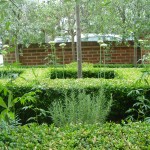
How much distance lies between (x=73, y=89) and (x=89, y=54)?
4.33 metres

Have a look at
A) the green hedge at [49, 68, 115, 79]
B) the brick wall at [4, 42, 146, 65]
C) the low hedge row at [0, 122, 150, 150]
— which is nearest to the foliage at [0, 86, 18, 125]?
the low hedge row at [0, 122, 150, 150]

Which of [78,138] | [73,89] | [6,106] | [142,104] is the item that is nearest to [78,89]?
[73,89]

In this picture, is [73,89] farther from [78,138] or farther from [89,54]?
[89,54]

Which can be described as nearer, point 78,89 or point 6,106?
point 6,106

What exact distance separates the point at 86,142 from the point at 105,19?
4.98 metres

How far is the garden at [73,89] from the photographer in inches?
64.6

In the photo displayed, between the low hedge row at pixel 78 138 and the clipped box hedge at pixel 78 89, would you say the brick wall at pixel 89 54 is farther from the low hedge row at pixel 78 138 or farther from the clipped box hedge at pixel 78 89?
the low hedge row at pixel 78 138

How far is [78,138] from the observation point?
67.8 inches

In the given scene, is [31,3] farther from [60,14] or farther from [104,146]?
[104,146]

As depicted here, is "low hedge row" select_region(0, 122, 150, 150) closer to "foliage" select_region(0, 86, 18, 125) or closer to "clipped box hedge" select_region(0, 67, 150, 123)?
"foliage" select_region(0, 86, 18, 125)

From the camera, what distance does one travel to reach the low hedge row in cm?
160

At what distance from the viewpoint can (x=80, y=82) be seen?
3656 millimetres

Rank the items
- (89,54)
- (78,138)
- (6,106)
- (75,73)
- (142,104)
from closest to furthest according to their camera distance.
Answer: (6,106) < (78,138) < (142,104) < (75,73) < (89,54)

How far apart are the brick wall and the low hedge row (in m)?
5.72
